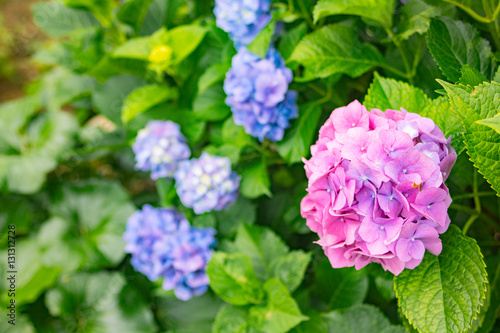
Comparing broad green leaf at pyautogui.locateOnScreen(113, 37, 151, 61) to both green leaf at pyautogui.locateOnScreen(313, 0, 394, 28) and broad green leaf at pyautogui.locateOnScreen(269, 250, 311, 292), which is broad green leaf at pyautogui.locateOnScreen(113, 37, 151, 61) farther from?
broad green leaf at pyautogui.locateOnScreen(269, 250, 311, 292)

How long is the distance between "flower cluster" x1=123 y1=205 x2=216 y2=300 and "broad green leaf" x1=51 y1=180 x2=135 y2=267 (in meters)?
0.39

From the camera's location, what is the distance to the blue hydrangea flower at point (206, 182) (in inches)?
50.2

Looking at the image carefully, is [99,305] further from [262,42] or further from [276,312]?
[262,42]

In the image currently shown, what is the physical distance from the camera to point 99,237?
1.81 meters

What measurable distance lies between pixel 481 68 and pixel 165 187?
1008 mm

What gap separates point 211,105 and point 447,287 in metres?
0.85

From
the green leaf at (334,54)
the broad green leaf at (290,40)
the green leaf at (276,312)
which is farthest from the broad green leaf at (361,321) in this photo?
the broad green leaf at (290,40)

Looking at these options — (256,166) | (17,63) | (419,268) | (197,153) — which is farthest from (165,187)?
(17,63)

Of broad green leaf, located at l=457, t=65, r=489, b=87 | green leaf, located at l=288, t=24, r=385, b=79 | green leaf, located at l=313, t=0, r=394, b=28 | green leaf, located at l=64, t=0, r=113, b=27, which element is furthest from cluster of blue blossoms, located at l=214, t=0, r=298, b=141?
green leaf, located at l=64, t=0, r=113, b=27

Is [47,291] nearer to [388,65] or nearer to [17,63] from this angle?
[388,65]

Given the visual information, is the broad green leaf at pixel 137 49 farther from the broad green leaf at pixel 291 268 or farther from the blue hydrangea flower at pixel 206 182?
the broad green leaf at pixel 291 268

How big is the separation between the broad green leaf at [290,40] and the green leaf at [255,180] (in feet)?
1.10

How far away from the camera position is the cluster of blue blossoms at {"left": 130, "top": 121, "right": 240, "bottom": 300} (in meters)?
1.29

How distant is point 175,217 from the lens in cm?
146
